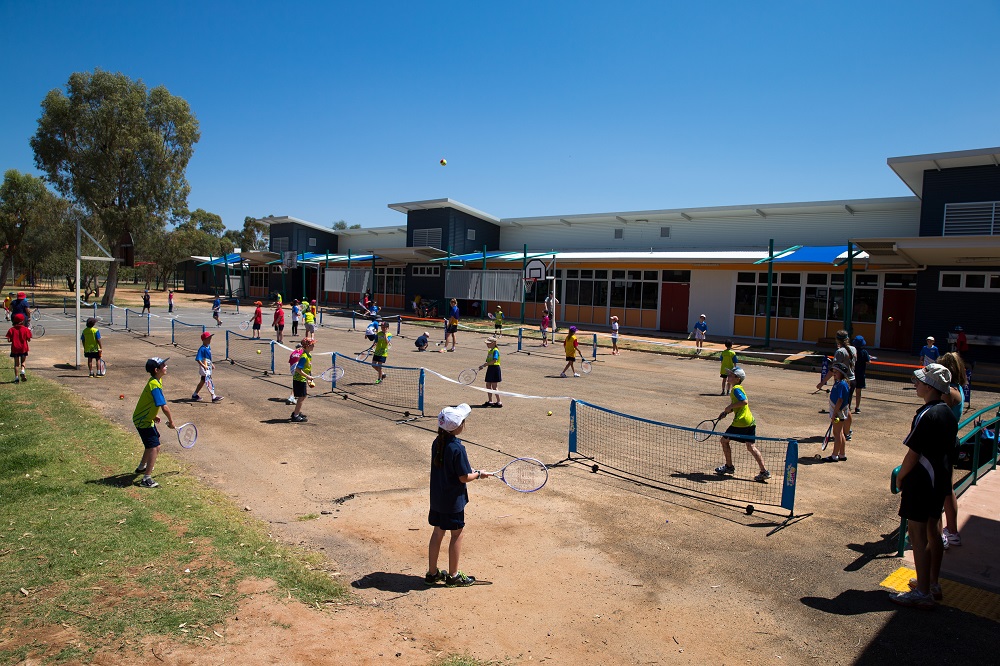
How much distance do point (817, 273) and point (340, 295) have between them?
41181 millimetres

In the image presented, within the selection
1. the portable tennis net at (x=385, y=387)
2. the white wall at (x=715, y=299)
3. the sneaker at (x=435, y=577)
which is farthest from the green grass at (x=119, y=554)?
the white wall at (x=715, y=299)

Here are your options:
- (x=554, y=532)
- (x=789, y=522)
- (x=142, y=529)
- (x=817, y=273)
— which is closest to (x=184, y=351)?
(x=142, y=529)

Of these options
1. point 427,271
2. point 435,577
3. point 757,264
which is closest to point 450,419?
point 435,577

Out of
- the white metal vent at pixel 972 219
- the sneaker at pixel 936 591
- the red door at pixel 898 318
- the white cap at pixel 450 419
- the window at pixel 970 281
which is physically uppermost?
the white metal vent at pixel 972 219

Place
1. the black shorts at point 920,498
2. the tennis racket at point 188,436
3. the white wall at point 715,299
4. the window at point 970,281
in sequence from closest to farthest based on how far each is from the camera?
the black shorts at point 920,498 → the tennis racket at point 188,436 → the window at point 970,281 → the white wall at point 715,299

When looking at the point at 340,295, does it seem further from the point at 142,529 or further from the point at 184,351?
Answer: the point at 142,529

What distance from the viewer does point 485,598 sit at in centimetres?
582

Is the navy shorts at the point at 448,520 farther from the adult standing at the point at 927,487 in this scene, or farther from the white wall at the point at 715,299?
the white wall at the point at 715,299

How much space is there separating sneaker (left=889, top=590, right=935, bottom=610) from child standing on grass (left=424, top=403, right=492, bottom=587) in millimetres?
4097

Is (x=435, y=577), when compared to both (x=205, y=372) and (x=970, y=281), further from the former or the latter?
(x=970, y=281)

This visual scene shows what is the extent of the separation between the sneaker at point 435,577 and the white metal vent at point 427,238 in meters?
41.2

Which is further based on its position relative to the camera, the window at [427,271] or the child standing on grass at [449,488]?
the window at [427,271]

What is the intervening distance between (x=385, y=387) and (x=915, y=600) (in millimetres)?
13503

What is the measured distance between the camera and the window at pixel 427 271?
4666cm
